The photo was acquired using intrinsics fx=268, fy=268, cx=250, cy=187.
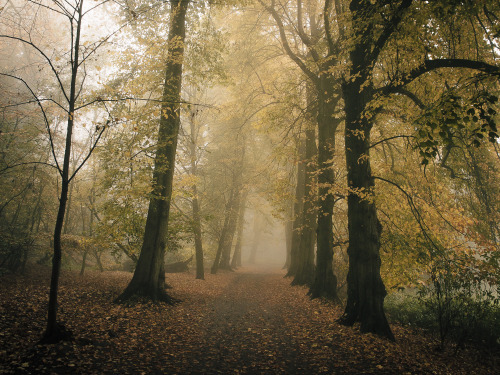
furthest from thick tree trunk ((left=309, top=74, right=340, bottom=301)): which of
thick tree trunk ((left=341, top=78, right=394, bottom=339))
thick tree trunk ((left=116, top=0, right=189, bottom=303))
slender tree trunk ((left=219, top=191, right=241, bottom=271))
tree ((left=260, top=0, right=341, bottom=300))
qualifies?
slender tree trunk ((left=219, top=191, right=241, bottom=271))

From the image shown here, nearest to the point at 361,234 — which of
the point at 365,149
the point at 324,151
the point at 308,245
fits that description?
the point at 365,149

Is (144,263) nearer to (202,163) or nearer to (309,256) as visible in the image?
(309,256)

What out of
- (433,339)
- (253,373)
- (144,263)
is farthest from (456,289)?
(144,263)

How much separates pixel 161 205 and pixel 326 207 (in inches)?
Answer: 241

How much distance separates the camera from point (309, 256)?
1366cm

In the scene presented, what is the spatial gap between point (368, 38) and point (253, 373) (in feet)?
24.7

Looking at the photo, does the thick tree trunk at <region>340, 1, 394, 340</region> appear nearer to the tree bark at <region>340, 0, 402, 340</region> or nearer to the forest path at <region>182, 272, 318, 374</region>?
the tree bark at <region>340, 0, 402, 340</region>

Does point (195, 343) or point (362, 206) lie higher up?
point (362, 206)

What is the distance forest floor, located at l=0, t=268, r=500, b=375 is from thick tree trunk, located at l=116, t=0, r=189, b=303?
69 cm

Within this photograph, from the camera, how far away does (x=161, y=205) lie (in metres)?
8.87

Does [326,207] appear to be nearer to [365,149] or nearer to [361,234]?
[361,234]

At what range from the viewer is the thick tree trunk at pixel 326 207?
1041 cm

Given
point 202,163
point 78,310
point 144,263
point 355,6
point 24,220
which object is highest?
point 355,6

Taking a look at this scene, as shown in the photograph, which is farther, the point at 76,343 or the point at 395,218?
the point at 395,218
